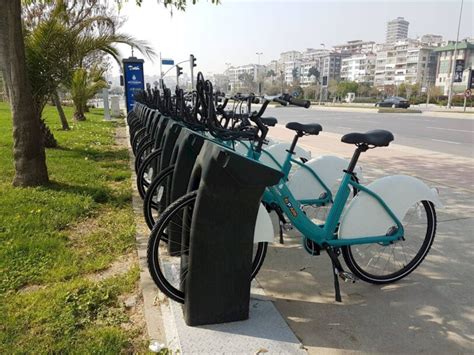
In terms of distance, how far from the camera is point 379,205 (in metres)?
2.96

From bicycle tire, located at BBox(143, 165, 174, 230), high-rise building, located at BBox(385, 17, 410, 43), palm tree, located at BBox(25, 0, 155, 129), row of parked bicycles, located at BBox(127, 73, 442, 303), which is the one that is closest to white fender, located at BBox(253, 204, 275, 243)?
row of parked bicycles, located at BBox(127, 73, 442, 303)

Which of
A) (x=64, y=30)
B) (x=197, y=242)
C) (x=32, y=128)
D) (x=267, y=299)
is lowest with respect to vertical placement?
(x=267, y=299)

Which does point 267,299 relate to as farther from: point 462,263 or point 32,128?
point 32,128

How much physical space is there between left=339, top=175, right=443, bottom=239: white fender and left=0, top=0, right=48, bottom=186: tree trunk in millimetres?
4158

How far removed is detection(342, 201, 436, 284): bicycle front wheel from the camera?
3.04 metres

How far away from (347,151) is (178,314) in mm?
7623

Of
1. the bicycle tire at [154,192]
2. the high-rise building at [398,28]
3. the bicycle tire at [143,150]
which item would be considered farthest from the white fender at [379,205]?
the high-rise building at [398,28]

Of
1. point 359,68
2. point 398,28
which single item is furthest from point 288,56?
point 398,28

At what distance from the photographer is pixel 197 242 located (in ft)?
7.64

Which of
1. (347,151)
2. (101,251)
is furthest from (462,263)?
(347,151)

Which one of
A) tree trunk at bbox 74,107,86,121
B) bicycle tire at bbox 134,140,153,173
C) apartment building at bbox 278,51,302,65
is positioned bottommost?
tree trunk at bbox 74,107,86,121

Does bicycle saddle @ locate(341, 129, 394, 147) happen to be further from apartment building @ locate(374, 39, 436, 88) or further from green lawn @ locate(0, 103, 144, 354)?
apartment building @ locate(374, 39, 436, 88)

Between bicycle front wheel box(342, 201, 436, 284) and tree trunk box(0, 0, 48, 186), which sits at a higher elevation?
tree trunk box(0, 0, 48, 186)

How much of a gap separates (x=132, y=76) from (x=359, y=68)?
4735 inches
